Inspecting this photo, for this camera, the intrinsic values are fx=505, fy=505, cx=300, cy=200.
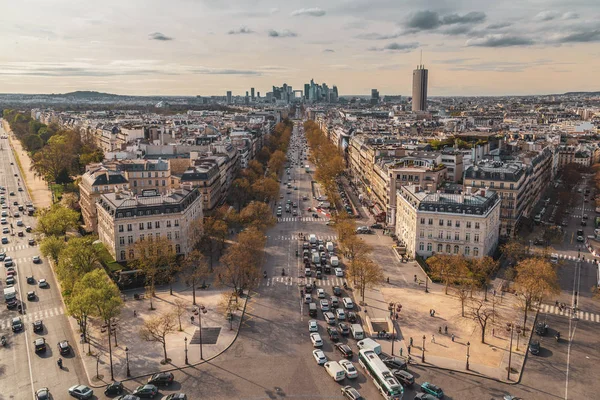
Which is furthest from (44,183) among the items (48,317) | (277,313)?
(277,313)

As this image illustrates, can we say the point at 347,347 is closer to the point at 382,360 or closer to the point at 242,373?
the point at 382,360

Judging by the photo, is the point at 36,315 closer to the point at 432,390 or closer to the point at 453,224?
the point at 432,390

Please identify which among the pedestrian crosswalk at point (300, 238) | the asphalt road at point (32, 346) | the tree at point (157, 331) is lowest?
the asphalt road at point (32, 346)

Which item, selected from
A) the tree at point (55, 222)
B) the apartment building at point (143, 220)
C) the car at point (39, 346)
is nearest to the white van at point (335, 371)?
the car at point (39, 346)

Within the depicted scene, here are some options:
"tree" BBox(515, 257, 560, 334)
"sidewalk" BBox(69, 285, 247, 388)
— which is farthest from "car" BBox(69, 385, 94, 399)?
"tree" BBox(515, 257, 560, 334)

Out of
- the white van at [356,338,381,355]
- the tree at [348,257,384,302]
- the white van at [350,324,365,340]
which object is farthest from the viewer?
the tree at [348,257,384,302]

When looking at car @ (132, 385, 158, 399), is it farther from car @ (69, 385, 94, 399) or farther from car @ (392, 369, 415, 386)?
car @ (392, 369, 415, 386)

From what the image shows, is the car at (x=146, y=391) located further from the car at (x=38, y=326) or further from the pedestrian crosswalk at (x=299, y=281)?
the pedestrian crosswalk at (x=299, y=281)
